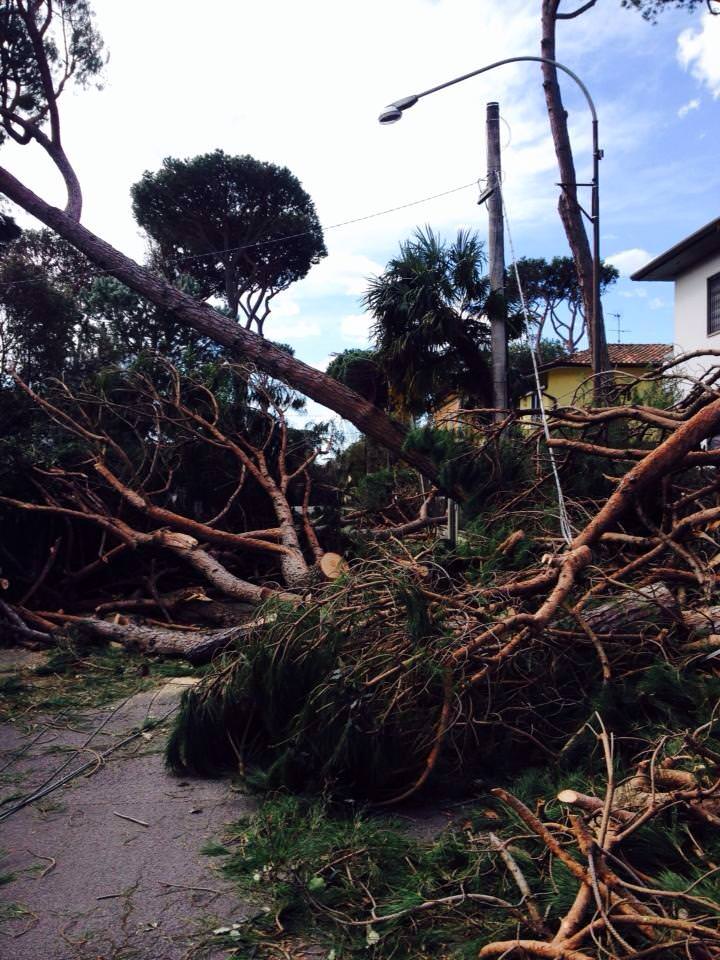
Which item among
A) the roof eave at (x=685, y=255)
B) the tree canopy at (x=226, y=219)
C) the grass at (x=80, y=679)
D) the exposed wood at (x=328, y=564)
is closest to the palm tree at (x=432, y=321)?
the exposed wood at (x=328, y=564)

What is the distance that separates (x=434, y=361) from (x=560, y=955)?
24.4ft

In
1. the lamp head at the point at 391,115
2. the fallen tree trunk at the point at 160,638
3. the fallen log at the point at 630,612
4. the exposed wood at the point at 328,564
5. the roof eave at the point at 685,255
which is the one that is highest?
the roof eave at the point at 685,255

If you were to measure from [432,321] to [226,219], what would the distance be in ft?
50.4

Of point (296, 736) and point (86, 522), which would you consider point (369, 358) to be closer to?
point (86, 522)

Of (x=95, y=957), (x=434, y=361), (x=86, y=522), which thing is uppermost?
(x=434, y=361)

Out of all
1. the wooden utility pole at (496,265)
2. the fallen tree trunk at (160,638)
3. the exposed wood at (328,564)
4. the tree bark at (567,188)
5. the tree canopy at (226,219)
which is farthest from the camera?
the tree canopy at (226,219)

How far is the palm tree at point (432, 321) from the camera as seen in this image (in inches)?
354

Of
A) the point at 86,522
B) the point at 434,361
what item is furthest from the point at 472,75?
the point at 86,522

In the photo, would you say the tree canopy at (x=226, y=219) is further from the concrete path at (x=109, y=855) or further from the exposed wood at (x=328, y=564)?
the concrete path at (x=109, y=855)

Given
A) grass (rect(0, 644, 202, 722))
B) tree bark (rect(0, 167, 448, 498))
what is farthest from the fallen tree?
grass (rect(0, 644, 202, 722))

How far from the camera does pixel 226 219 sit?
74.5 feet

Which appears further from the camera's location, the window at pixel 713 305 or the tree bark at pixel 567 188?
the window at pixel 713 305

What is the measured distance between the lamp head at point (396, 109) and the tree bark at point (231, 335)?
2.84 m

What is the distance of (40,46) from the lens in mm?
12273
